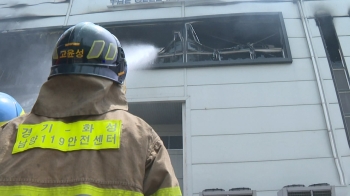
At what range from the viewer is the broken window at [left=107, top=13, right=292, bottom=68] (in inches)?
239

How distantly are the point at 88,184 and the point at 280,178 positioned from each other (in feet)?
13.4

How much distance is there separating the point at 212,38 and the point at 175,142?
217 centimetres

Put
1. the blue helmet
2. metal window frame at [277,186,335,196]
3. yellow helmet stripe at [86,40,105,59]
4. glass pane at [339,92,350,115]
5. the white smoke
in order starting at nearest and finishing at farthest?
yellow helmet stripe at [86,40,105,59] → the blue helmet → metal window frame at [277,186,335,196] → glass pane at [339,92,350,115] → the white smoke

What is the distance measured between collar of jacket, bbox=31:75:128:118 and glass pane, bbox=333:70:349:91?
5044 mm

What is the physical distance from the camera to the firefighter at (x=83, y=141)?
1.22 metres

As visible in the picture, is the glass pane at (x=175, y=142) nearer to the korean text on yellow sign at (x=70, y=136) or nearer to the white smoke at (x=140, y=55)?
the white smoke at (x=140, y=55)

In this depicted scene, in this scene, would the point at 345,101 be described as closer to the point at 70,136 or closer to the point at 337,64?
the point at 337,64

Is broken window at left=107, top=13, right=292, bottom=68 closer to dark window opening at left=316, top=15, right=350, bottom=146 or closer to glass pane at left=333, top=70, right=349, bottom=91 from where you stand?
dark window opening at left=316, top=15, right=350, bottom=146

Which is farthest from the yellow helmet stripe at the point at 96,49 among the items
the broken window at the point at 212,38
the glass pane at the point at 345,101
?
the glass pane at the point at 345,101

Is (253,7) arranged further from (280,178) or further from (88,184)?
(88,184)

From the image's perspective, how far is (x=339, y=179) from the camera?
4.68m

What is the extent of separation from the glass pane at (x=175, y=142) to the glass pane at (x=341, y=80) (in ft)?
9.21

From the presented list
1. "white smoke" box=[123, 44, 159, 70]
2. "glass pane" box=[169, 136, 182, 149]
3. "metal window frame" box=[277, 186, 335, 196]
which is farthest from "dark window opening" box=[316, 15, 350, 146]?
"white smoke" box=[123, 44, 159, 70]

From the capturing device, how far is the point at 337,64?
18.9ft
